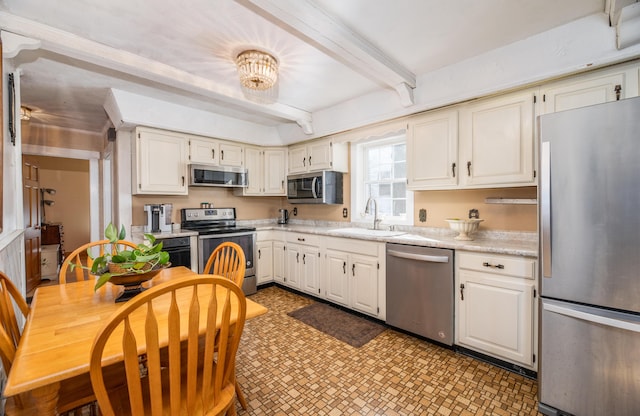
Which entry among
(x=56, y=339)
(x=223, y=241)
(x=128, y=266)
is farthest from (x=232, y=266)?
(x=223, y=241)

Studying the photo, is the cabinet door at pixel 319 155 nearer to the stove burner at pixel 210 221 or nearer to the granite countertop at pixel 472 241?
the granite countertop at pixel 472 241

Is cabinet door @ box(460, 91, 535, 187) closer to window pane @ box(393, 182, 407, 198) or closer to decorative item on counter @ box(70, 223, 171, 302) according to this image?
window pane @ box(393, 182, 407, 198)

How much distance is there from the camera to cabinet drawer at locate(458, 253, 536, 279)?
6.40ft

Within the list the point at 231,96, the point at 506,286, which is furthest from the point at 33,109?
the point at 506,286

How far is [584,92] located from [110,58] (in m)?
3.54

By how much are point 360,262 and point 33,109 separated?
4469 millimetres

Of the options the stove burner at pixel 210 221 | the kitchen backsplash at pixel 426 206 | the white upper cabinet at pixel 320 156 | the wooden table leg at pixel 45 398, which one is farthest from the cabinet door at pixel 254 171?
the wooden table leg at pixel 45 398

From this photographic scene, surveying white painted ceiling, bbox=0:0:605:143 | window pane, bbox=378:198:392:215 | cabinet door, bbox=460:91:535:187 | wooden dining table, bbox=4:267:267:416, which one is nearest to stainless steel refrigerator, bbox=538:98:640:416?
cabinet door, bbox=460:91:535:187

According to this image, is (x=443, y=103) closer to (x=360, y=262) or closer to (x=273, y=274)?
(x=360, y=262)

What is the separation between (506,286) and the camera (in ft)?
6.67

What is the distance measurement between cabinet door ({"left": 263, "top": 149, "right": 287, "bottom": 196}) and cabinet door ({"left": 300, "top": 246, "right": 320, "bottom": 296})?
121 cm

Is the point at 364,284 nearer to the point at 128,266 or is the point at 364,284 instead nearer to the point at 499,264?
the point at 499,264

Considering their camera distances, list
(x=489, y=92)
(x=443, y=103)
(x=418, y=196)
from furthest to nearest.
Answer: (x=418, y=196) < (x=443, y=103) < (x=489, y=92)

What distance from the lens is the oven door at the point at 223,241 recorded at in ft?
11.0
